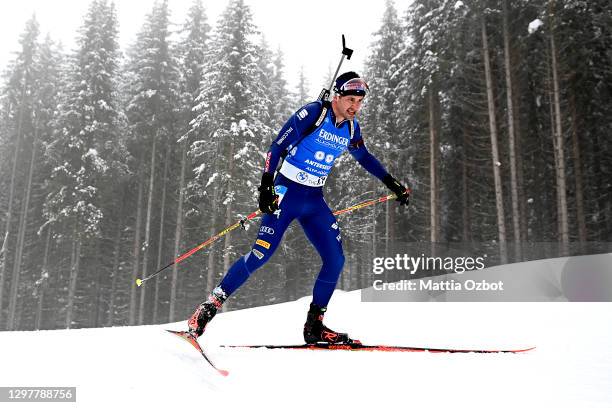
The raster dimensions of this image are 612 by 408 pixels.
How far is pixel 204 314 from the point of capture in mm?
4145

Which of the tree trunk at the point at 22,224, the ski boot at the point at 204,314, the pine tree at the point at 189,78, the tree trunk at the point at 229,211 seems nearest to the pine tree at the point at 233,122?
the tree trunk at the point at 229,211

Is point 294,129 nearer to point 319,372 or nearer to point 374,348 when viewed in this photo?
point 374,348

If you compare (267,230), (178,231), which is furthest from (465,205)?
(267,230)

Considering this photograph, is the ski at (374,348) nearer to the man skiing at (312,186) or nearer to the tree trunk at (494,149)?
→ the man skiing at (312,186)

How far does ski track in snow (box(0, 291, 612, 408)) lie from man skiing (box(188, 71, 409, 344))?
68cm

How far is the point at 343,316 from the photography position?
707 centimetres

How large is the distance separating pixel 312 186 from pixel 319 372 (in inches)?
78.8

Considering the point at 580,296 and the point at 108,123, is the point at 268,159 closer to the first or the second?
the point at 580,296

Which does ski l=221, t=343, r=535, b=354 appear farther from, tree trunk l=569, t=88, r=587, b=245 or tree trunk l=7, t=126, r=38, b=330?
tree trunk l=7, t=126, r=38, b=330

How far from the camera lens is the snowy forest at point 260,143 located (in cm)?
2016

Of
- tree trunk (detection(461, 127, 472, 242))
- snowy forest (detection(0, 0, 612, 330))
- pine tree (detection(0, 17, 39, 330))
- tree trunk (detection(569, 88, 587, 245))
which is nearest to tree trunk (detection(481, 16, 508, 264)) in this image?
snowy forest (detection(0, 0, 612, 330))

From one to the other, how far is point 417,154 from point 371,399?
77.8 feet

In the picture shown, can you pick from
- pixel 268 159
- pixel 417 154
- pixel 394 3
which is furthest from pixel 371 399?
pixel 394 3

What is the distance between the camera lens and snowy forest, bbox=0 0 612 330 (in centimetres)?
2016
